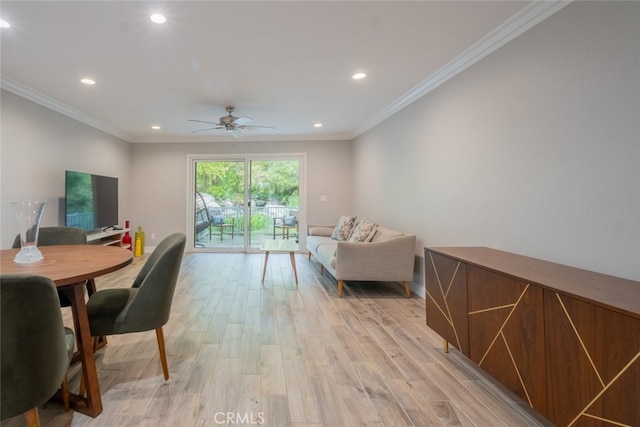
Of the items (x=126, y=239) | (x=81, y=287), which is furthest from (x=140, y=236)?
(x=81, y=287)

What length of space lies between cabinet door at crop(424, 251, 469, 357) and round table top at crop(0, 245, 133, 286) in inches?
80.6

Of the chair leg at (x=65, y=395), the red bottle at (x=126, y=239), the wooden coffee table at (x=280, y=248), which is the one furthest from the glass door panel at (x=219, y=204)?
the chair leg at (x=65, y=395)

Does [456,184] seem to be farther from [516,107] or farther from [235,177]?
[235,177]

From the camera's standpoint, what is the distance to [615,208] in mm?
1484

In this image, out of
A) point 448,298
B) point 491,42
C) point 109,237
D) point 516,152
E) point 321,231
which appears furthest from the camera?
point 321,231

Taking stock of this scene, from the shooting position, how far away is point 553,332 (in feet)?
4.03

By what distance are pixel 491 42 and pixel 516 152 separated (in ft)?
3.08

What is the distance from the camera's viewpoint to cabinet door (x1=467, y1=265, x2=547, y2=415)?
1.31 meters

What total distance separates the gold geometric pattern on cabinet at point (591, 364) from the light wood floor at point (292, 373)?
453 millimetres

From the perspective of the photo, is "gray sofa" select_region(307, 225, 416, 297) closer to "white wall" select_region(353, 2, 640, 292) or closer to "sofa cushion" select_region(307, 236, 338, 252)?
"white wall" select_region(353, 2, 640, 292)

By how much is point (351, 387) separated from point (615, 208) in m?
1.76

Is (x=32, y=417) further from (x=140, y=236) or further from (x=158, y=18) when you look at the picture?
(x=140, y=236)

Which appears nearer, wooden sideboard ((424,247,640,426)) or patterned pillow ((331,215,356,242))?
wooden sideboard ((424,247,640,426))
